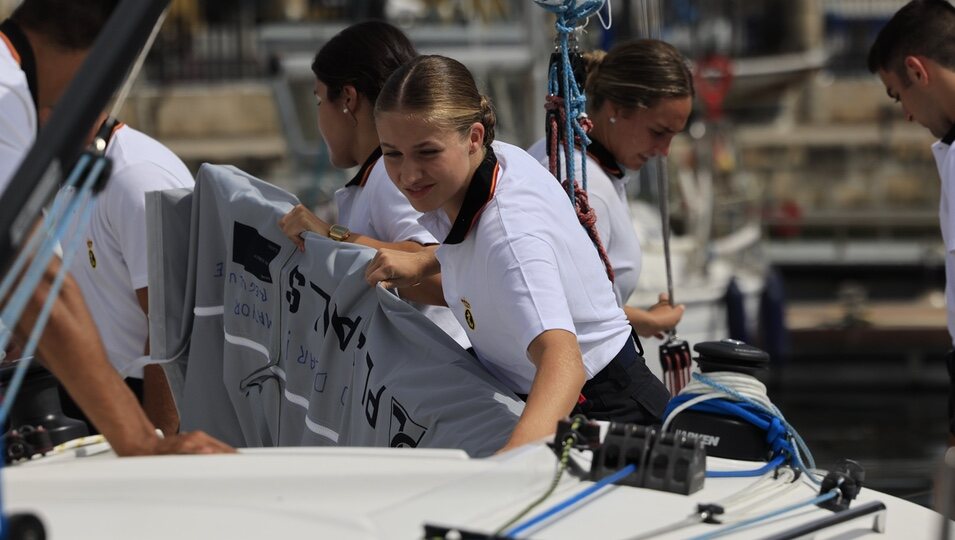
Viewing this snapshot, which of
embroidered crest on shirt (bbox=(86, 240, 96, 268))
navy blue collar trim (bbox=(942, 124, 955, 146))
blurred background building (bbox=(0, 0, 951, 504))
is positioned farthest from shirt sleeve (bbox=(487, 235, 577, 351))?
blurred background building (bbox=(0, 0, 951, 504))

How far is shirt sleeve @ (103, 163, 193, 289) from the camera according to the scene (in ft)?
11.2

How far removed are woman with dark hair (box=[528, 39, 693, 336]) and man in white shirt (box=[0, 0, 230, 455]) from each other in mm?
1278

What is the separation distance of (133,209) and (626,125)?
1.27 meters

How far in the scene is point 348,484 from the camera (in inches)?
77.6

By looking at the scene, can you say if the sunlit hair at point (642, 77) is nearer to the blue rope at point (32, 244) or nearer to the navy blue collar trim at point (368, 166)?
the navy blue collar trim at point (368, 166)

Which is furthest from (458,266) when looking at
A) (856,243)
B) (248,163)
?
(856,243)

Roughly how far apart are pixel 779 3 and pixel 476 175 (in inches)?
1034

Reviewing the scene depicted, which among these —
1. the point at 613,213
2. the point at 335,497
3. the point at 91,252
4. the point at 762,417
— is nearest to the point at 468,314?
the point at 762,417

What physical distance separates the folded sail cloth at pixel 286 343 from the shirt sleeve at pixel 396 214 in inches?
4.7

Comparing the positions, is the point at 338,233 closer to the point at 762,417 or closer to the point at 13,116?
the point at 13,116

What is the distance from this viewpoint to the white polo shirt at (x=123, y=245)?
11.3 ft

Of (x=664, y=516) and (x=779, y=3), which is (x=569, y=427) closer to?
(x=664, y=516)

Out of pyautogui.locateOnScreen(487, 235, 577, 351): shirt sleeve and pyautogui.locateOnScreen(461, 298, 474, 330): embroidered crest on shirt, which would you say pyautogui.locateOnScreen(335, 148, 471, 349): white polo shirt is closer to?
pyautogui.locateOnScreen(461, 298, 474, 330): embroidered crest on shirt

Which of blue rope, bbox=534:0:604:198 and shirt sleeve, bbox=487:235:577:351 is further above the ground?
blue rope, bbox=534:0:604:198
